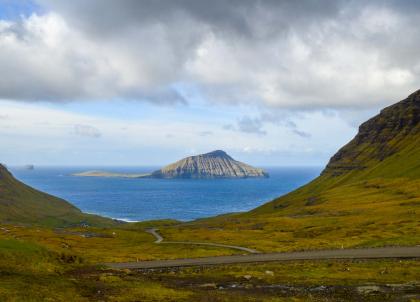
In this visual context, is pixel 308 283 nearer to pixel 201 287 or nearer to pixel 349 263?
pixel 201 287

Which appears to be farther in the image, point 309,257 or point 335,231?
point 335,231

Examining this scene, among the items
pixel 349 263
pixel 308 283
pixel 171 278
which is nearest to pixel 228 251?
pixel 349 263

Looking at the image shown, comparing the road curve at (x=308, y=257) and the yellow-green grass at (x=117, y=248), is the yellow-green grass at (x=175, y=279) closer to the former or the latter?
the road curve at (x=308, y=257)

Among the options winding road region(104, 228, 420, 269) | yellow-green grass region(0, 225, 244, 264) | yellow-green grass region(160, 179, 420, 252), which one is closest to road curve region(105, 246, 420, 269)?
winding road region(104, 228, 420, 269)

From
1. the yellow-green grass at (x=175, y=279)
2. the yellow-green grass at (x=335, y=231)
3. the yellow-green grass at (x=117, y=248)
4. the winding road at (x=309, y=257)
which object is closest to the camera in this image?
the yellow-green grass at (x=175, y=279)

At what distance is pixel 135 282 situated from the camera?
50.7 m

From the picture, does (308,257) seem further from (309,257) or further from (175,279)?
(175,279)

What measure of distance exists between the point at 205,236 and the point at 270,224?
143ft

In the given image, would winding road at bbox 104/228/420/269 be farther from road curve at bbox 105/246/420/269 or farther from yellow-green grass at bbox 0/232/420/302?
yellow-green grass at bbox 0/232/420/302

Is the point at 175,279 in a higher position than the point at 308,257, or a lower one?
higher

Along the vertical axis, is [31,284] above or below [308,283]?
above

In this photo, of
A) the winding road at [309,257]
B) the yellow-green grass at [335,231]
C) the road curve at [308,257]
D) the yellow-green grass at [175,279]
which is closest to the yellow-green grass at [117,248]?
the winding road at [309,257]

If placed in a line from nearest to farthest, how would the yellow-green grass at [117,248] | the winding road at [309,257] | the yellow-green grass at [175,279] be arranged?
the yellow-green grass at [175,279], the winding road at [309,257], the yellow-green grass at [117,248]

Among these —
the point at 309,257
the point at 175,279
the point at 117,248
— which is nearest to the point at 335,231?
the point at 309,257
